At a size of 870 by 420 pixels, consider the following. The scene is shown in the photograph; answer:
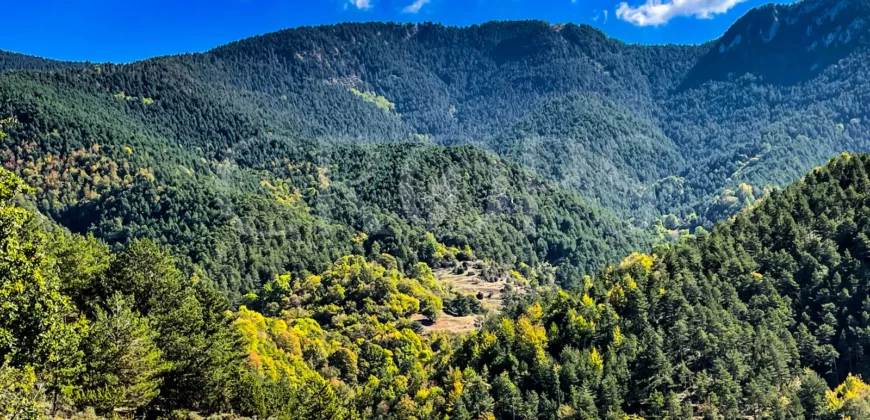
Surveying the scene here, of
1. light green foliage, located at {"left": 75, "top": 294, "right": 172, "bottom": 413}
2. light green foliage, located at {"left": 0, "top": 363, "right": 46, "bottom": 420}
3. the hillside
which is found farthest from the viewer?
the hillside

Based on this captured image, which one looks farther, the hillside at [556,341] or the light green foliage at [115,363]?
the hillside at [556,341]

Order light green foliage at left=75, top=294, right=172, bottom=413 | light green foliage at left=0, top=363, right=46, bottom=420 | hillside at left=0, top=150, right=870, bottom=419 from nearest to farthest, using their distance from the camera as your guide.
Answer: light green foliage at left=0, top=363, right=46, bottom=420
light green foliage at left=75, top=294, right=172, bottom=413
hillside at left=0, top=150, right=870, bottom=419

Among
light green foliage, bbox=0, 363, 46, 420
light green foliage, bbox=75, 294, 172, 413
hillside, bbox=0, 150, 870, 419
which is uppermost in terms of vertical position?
A: hillside, bbox=0, 150, 870, 419

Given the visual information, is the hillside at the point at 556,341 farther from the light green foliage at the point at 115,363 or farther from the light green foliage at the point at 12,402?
the light green foliage at the point at 12,402

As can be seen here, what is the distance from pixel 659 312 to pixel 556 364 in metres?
23.7

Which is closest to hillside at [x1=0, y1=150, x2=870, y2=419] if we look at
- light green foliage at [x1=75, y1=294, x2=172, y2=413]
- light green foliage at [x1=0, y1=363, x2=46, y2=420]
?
light green foliage at [x1=75, y1=294, x2=172, y2=413]

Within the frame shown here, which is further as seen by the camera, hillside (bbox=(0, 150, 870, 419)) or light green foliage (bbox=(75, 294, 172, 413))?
hillside (bbox=(0, 150, 870, 419))

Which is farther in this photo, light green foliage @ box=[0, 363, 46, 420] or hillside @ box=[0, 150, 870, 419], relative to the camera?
hillside @ box=[0, 150, 870, 419]

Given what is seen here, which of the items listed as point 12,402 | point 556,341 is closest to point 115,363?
point 12,402

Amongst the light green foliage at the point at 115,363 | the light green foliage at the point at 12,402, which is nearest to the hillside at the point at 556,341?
the light green foliage at the point at 115,363

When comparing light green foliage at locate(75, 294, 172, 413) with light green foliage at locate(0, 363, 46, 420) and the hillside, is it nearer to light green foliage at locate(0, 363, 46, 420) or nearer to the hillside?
the hillside

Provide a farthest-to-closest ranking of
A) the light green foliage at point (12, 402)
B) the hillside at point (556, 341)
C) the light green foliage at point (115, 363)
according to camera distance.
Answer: the hillside at point (556, 341) < the light green foliage at point (115, 363) < the light green foliage at point (12, 402)

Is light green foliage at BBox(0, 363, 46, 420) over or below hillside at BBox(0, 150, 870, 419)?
below

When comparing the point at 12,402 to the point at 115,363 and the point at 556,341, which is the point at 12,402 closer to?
the point at 115,363
